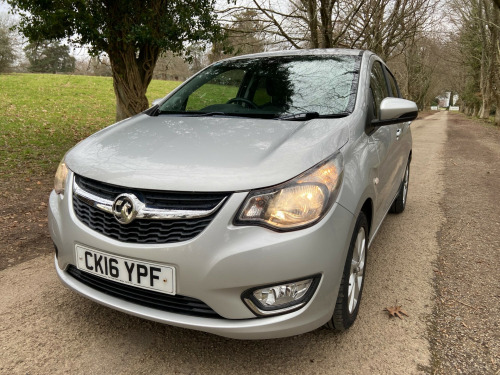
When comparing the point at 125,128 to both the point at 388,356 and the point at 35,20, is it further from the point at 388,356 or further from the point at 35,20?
the point at 35,20

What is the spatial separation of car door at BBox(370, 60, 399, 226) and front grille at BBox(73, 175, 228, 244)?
124 centimetres

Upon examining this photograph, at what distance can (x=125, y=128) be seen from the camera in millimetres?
2535

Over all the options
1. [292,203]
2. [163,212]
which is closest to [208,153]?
[163,212]

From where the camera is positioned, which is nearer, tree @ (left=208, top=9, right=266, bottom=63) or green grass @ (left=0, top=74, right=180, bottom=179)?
green grass @ (left=0, top=74, right=180, bottom=179)

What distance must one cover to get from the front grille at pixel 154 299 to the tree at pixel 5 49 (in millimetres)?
31317

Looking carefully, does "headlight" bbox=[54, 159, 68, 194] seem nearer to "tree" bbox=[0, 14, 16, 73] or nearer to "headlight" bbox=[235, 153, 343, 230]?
"headlight" bbox=[235, 153, 343, 230]

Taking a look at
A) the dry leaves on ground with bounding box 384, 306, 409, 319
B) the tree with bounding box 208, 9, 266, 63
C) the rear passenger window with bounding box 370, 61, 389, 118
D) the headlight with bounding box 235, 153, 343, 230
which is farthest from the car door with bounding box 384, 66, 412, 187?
the tree with bounding box 208, 9, 266, 63

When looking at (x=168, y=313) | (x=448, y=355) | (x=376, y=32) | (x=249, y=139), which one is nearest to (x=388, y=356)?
(x=448, y=355)

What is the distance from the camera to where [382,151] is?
2701mm

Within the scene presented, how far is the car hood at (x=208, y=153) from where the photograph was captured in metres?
1.73

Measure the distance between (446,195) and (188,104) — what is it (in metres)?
4.08

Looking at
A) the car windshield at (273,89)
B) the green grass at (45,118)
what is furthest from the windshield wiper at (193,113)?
the green grass at (45,118)

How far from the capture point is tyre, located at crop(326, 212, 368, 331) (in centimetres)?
196

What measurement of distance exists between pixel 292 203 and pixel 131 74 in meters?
6.32
